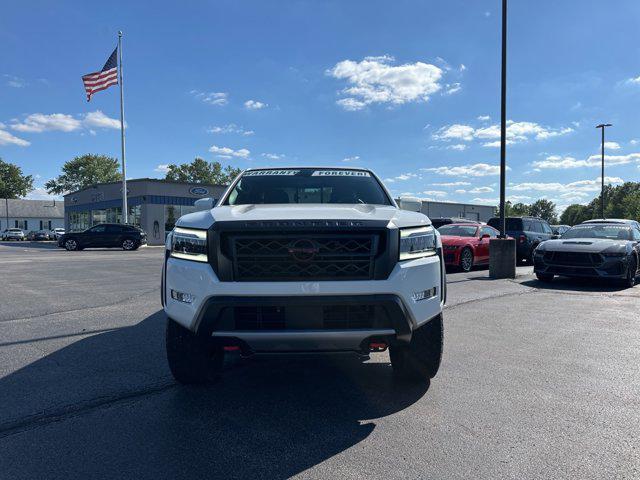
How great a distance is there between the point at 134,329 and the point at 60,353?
1079mm

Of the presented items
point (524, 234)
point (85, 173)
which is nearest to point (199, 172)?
point (85, 173)

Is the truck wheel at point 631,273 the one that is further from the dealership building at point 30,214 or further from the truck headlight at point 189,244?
the dealership building at point 30,214

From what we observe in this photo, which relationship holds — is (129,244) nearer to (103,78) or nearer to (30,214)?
(103,78)

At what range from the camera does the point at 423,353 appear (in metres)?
3.38

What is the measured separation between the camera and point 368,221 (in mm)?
2969

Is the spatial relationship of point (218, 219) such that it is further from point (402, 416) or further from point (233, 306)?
point (402, 416)

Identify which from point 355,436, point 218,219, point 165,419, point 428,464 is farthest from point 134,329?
point 428,464

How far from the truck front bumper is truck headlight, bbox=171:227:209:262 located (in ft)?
0.35

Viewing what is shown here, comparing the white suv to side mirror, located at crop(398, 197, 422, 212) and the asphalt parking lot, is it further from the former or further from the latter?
side mirror, located at crop(398, 197, 422, 212)

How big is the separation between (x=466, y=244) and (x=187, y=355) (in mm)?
10830

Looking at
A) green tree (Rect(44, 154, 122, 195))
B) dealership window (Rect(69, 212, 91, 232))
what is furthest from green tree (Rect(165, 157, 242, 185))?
dealership window (Rect(69, 212, 91, 232))

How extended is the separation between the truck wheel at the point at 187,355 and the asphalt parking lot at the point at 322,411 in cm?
14

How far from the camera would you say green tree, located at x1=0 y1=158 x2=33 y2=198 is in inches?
3516

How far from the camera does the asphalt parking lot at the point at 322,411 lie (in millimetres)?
2422
